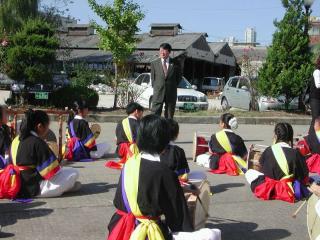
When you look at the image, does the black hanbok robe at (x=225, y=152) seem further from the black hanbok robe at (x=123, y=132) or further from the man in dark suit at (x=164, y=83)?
the man in dark suit at (x=164, y=83)

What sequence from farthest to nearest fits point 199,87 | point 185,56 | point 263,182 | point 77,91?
point 199,87 < point 185,56 < point 77,91 < point 263,182

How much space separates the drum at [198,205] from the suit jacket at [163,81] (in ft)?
17.7

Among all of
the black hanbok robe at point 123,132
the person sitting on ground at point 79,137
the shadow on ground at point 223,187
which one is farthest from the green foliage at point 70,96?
the shadow on ground at point 223,187

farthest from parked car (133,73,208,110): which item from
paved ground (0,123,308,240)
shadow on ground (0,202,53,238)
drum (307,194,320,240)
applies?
drum (307,194,320,240)

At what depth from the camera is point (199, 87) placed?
45.3 meters

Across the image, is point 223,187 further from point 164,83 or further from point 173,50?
point 173,50

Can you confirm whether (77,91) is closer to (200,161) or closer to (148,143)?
(200,161)

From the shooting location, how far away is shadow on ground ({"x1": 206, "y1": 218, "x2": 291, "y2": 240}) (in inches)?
207

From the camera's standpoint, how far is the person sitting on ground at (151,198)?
12.3ft

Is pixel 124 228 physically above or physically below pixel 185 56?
below

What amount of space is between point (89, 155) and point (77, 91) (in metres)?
7.86

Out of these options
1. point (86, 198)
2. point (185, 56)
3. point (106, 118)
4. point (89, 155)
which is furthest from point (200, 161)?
point (185, 56)

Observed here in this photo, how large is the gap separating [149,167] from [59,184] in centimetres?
292

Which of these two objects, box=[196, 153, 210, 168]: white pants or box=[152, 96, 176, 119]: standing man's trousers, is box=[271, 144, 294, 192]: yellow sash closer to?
box=[196, 153, 210, 168]: white pants
